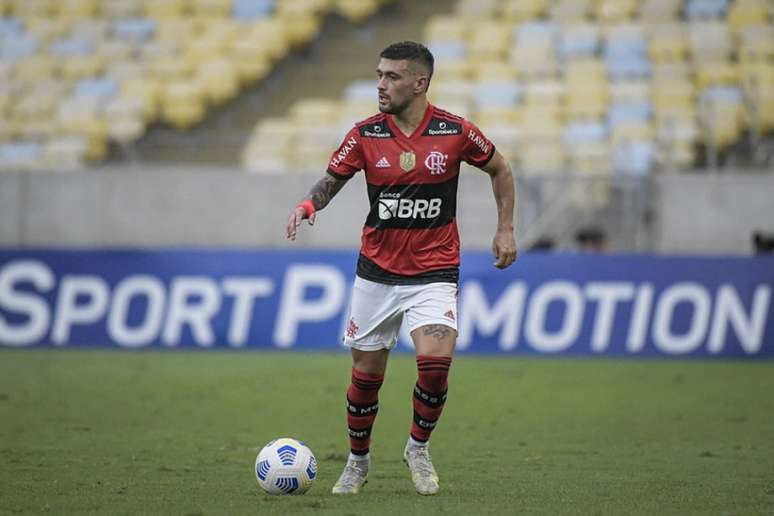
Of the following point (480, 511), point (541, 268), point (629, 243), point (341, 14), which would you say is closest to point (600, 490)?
point (480, 511)

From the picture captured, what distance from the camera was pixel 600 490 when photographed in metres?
7.59

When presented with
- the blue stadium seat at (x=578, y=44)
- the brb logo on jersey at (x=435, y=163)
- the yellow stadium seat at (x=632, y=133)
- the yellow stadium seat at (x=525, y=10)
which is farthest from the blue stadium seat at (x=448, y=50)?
the brb logo on jersey at (x=435, y=163)

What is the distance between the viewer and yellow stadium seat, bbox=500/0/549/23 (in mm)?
24531

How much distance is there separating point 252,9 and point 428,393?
62.9ft

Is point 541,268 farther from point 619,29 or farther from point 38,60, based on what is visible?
point 38,60

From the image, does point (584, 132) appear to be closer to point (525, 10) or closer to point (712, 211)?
point (712, 211)

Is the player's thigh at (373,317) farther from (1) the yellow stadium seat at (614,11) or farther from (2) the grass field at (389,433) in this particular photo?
(1) the yellow stadium seat at (614,11)

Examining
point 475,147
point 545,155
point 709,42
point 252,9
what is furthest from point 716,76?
point 475,147

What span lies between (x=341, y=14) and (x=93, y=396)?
1437 centimetres

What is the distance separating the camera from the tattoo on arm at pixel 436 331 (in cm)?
747

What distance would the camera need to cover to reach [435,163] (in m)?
7.58

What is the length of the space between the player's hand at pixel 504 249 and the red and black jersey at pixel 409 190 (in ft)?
0.86

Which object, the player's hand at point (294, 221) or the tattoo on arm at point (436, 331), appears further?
the tattoo on arm at point (436, 331)

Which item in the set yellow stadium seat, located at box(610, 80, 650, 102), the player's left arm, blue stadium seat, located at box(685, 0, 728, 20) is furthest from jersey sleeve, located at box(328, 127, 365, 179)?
blue stadium seat, located at box(685, 0, 728, 20)
